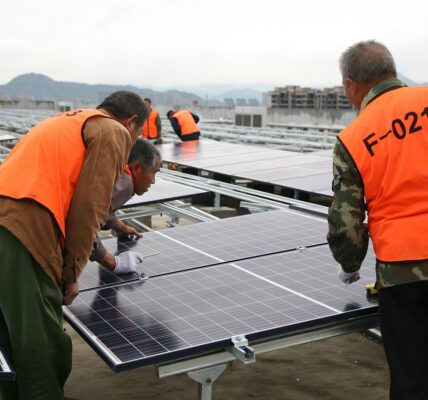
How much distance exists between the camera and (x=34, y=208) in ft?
9.67

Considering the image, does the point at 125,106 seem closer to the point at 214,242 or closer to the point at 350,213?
the point at 350,213

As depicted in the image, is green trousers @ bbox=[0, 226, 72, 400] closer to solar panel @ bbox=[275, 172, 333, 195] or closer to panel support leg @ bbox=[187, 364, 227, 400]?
panel support leg @ bbox=[187, 364, 227, 400]

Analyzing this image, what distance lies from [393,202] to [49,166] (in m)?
1.62

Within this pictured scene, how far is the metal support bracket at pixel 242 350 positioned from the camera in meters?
3.01

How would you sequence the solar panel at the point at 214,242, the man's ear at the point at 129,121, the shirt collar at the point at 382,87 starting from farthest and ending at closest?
the solar panel at the point at 214,242
the man's ear at the point at 129,121
the shirt collar at the point at 382,87

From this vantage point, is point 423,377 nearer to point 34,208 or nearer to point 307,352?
point 34,208

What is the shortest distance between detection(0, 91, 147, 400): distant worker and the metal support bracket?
812 mm

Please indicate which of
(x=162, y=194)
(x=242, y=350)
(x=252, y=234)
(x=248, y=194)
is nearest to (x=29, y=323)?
(x=242, y=350)

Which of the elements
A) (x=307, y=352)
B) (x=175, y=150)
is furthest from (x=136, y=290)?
(x=175, y=150)

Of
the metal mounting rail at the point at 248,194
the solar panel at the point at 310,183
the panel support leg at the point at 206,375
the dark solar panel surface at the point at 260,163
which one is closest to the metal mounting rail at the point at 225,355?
the panel support leg at the point at 206,375

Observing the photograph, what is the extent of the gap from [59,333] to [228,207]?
695 cm

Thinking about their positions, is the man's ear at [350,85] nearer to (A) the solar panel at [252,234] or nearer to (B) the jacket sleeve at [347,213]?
(B) the jacket sleeve at [347,213]

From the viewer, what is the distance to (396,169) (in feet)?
9.62

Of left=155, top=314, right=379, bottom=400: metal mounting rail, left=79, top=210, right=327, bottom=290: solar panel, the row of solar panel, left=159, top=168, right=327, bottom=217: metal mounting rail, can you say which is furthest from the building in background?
left=155, top=314, right=379, bottom=400: metal mounting rail
